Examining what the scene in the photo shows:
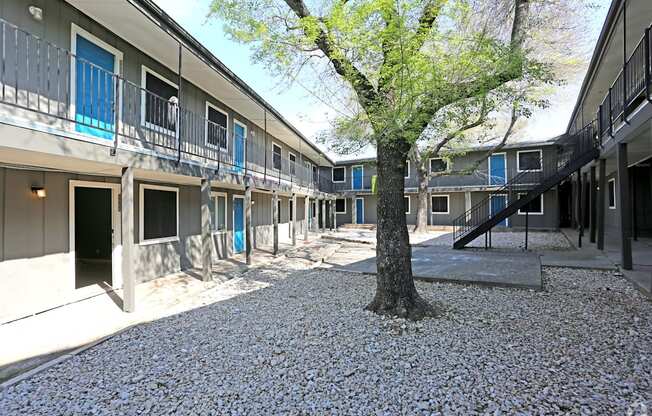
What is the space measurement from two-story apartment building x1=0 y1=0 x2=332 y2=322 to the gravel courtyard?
2.05 metres

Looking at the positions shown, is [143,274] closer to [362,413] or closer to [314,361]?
[314,361]

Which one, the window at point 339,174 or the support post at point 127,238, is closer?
the support post at point 127,238

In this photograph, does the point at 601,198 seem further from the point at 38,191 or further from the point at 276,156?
the point at 38,191

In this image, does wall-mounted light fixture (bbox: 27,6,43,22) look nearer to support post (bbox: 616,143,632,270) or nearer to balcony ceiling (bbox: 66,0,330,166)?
balcony ceiling (bbox: 66,0,330,166)

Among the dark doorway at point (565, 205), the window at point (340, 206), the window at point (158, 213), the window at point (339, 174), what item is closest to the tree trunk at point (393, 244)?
the window at point (158, 213)

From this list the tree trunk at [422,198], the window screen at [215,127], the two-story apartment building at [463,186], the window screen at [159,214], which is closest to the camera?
the window screen at [159,214]

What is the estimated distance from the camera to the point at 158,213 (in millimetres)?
7957

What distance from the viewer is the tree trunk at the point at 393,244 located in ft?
16.3

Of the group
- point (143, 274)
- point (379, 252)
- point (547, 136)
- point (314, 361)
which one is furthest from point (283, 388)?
point (547, 136)

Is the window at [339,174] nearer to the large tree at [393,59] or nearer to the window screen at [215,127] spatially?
the window screen at [215,127]

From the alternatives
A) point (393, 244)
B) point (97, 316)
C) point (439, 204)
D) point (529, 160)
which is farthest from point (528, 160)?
point (97, 316)

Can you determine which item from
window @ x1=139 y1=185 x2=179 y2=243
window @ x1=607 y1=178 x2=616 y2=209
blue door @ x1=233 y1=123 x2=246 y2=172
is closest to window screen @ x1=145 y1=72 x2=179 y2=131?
window @ x1=139 y1=185 x2=179 y2=243

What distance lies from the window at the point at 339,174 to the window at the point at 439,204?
7220 millimetres

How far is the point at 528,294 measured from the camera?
19.6 ft
